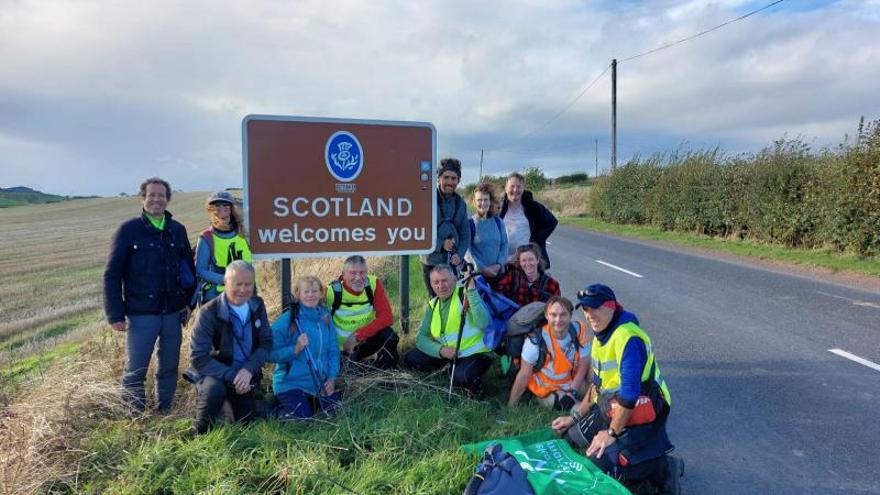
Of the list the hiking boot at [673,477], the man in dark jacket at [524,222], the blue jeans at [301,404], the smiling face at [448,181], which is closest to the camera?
the hiking boot at [673,477]

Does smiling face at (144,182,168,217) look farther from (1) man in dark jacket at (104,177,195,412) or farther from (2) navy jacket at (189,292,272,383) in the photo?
(2) navy jacket at (189,292,272,383)

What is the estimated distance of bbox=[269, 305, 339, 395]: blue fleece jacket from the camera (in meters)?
4.13

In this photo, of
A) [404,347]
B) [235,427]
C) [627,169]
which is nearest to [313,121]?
[404,347]

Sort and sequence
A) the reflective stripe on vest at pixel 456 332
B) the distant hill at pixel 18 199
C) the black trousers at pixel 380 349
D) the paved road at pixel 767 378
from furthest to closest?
1. the distant hill at pixel 18 199
2. the black trousers at pixel 380 349
3. the reflective stripe on vest at pixel 456 332
4. the paved road at pixel 767 378

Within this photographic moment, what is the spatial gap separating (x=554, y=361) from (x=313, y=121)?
296 cm

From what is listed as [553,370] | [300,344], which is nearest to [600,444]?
[553,370]

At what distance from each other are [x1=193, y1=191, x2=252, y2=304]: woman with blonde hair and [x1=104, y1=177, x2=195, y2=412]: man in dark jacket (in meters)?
0.20

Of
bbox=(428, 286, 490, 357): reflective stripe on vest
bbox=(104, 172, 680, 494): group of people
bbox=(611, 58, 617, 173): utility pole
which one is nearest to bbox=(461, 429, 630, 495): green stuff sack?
bbox=(104, 172, 680, 494): group of people

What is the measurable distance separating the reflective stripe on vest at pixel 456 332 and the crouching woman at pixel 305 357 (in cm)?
89

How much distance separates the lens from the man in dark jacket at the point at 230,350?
3.70 meters

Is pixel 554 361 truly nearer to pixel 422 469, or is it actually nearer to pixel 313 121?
pixel 422 469

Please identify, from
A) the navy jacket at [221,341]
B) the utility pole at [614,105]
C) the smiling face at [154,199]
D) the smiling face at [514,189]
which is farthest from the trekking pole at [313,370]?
the utility pole at [614,105]

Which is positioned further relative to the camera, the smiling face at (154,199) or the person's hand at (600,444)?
the smiling face at (154,199)

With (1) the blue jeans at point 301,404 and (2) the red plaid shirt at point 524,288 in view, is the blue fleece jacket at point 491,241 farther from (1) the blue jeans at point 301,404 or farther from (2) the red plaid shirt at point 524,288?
(1) the blue jeans at point 301,404
